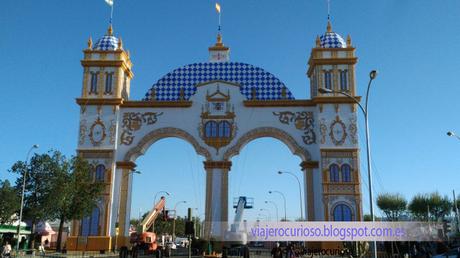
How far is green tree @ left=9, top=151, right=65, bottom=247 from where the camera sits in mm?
38000

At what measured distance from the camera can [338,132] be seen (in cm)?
4212

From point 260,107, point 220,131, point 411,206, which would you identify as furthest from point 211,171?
point 411,206

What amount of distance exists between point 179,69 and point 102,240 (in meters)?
16.8

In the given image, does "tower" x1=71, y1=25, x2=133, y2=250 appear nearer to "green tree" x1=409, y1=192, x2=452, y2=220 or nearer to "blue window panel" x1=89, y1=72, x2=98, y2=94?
"blue window panel" x1=89, y1=72, x2=98, y2=94

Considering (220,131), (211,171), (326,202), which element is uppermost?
(220,131)

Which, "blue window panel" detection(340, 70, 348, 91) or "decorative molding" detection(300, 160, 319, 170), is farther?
"blue window panel" detection(340, 70, 348, 91)

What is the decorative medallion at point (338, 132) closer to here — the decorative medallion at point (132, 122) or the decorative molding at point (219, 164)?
the decorative molding at point (219, 164)

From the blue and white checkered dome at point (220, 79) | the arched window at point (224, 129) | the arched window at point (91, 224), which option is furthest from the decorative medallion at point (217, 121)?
the arched window at point (91, 224)

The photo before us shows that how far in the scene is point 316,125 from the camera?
42875 mm

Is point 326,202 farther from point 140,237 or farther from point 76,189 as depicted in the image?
point 76,189

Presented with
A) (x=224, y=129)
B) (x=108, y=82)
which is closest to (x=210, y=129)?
(x=224, y=129)

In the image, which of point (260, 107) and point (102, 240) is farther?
point (260, 107)

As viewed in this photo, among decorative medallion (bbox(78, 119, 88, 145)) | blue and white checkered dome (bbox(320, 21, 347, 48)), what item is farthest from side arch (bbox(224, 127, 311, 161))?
decorative medallion (bbox(78, 119, 88, 145))

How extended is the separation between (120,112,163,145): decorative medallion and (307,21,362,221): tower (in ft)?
47.8
